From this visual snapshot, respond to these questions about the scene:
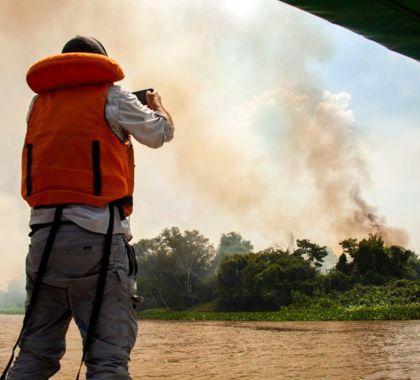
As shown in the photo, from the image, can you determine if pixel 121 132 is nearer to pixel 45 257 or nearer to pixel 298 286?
pixel 45 257

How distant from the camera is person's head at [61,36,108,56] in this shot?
188 cm

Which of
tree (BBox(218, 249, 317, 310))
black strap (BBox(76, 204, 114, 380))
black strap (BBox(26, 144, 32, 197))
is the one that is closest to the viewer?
black strap (BBox(76, 204, 114, 380))

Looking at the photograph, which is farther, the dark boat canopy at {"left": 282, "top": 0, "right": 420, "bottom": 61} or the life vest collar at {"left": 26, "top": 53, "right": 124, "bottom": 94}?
the life vest collar at {"left": 26, "top": 53, "right": 124, "bottom": 94}

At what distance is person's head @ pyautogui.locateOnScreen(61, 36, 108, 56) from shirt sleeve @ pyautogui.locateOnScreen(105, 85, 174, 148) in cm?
21

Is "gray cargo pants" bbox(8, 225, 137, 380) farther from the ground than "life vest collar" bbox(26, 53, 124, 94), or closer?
closer

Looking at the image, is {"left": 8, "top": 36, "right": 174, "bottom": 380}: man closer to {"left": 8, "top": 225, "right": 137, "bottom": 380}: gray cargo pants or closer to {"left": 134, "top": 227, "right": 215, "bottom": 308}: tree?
{"left": 8, "top": 225, "right": 137, "bottom": 380}: gray cargo pants

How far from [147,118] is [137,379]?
2.89 m

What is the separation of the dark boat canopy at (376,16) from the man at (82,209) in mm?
646

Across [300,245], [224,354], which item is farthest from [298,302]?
[224,354]

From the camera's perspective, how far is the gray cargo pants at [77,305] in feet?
5.05

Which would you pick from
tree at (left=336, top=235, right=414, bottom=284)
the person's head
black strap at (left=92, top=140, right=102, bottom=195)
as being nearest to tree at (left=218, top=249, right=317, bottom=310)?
tree at (left=336, top=235, right=414, bottom=284)

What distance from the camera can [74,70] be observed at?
1724 millimetres

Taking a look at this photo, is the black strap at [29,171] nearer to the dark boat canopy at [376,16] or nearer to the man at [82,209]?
the man at [82,209]

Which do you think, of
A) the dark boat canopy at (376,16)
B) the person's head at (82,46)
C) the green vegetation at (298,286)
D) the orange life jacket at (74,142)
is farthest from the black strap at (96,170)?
the green vegetation at (298,286)
